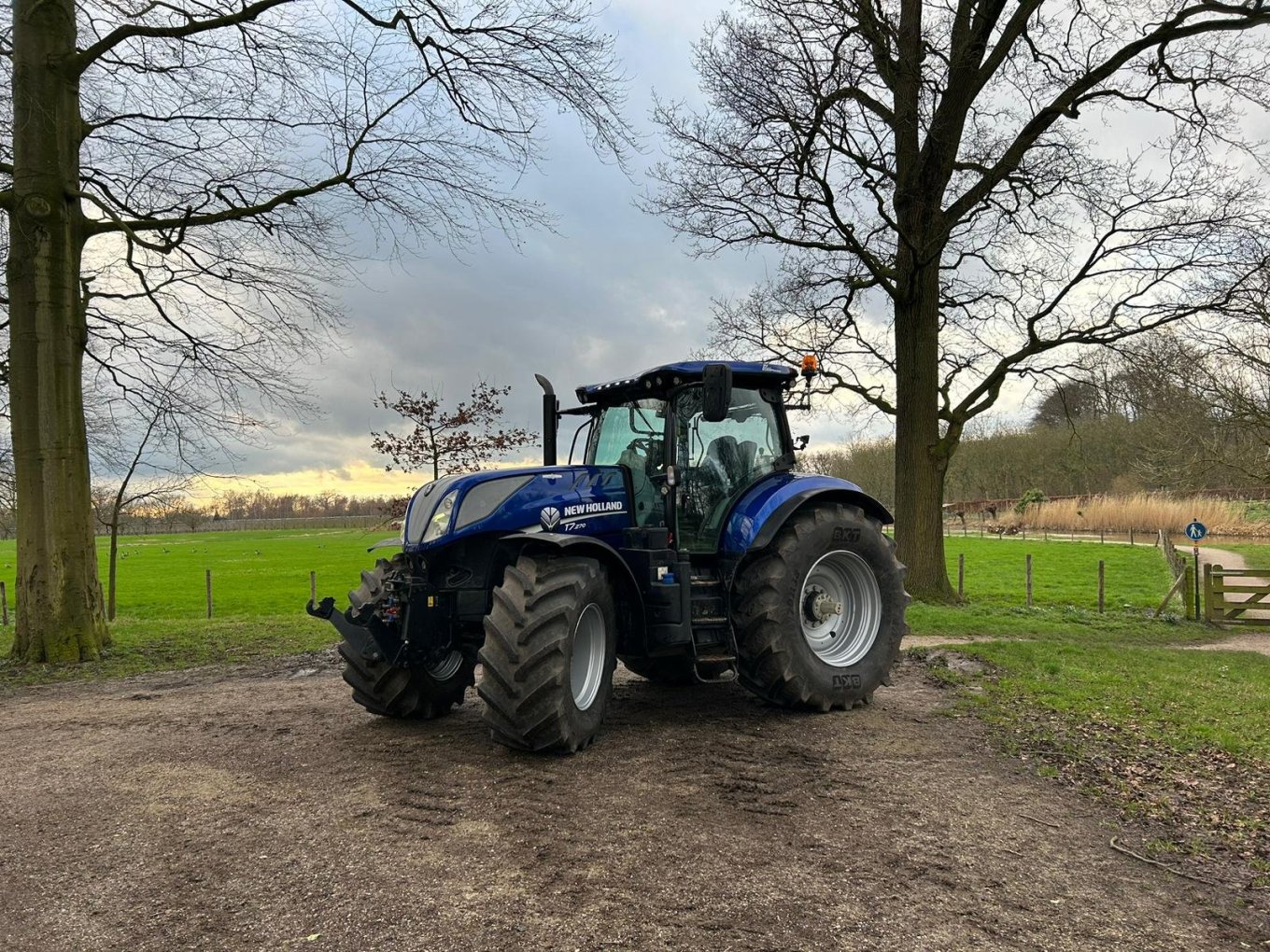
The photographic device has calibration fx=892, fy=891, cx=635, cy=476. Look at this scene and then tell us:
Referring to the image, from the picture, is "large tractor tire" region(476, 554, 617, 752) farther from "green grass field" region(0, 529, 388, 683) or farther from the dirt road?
"green grass field" region(0, 529, 388, 683)

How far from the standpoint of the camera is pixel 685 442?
6.36 metres

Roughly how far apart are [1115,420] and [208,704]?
50.9 meters

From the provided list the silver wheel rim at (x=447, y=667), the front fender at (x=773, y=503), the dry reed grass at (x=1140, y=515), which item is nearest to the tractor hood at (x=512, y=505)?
the front fender at (x=773, y=503)

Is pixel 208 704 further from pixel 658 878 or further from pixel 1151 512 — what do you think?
pixel 1151 512

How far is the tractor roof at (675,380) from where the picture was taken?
6.27 m

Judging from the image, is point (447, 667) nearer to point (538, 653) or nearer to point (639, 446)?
point (538, 653)

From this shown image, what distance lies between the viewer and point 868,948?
3100mm

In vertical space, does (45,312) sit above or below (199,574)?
above

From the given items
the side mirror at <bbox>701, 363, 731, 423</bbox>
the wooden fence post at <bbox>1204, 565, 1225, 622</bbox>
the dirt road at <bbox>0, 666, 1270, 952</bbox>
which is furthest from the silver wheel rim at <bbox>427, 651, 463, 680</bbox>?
the wooden fence post at <bbox>1204, 565, 1225, 622</bbox>

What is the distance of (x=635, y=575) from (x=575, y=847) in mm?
2211

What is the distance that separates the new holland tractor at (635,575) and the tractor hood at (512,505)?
0.5 inches

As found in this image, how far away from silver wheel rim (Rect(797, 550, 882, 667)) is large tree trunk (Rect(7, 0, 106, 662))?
8.07 m

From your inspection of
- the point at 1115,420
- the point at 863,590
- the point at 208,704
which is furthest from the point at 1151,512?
the point at 208,704

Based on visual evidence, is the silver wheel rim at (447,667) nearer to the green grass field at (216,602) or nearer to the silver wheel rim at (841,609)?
the silver wheel rim at (841,609)
